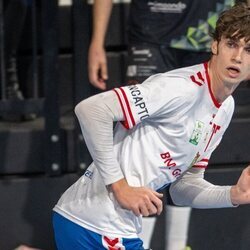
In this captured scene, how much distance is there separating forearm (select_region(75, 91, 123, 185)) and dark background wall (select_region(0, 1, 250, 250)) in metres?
1.16

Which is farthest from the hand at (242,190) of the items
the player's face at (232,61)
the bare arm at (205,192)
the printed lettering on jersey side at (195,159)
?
the player's face at (232,61)

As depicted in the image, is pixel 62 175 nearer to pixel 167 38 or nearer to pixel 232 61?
pixel 167 38

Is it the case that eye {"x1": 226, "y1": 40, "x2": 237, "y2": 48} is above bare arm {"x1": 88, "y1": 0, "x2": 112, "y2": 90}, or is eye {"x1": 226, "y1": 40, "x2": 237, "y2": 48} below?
above

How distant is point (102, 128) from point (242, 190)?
0.47 metres

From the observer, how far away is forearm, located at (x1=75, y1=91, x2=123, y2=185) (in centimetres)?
222

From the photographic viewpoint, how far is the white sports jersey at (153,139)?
2283mm

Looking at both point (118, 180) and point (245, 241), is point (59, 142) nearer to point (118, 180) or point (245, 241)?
point (245, 241)

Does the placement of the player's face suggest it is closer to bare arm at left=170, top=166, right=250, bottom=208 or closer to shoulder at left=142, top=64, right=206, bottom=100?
shoulder at left=142, top=64, right=206, bottom=100

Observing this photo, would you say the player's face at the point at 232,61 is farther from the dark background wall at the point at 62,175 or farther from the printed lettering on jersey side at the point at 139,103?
the dark background wall at the point at 62,175

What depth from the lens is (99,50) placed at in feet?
9.90

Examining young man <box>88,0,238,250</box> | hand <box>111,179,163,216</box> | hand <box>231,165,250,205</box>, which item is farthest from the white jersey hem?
young man <box>88,0,238,250</box>

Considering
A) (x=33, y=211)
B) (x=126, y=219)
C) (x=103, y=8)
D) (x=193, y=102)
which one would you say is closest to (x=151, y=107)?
(x=193, y=102)

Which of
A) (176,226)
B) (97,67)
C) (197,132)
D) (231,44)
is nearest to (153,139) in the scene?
(197,132)

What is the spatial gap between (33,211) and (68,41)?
89 cm
